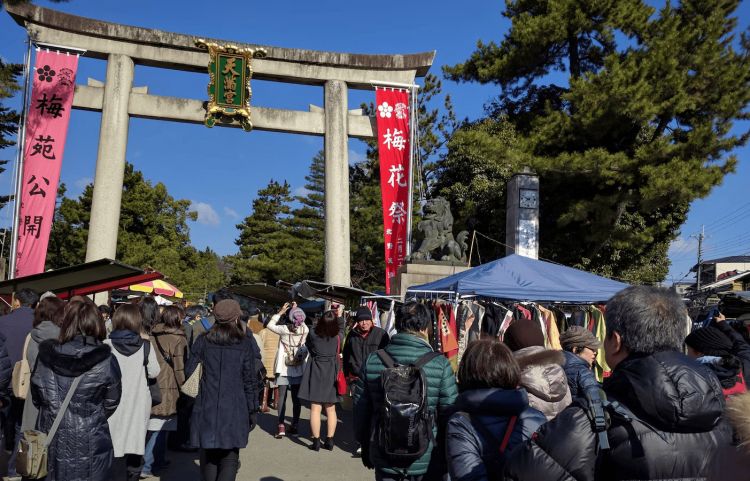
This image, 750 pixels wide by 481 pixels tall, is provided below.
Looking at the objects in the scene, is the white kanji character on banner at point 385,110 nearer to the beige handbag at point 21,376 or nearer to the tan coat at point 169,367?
the tan coat at point 169,367

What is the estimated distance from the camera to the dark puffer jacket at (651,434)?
171cm

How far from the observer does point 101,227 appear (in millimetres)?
15484

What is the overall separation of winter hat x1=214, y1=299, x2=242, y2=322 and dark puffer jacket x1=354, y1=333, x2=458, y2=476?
4.22 feet

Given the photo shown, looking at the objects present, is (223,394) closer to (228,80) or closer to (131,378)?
(131,378)

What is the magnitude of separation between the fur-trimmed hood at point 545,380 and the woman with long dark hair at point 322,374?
4347 mm

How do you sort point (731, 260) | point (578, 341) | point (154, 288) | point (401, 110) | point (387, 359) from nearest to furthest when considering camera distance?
point (387, 359), point (578, 341), point (154, 288), point (401, 110), point (731, 260)

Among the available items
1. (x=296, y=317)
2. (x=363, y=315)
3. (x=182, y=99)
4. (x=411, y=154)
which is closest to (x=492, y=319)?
(x=363, y=315)

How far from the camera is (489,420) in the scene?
2.63m

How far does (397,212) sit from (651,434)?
1499 cm

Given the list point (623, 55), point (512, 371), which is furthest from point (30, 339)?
point (623, 55)

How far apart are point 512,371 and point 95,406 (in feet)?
8.90

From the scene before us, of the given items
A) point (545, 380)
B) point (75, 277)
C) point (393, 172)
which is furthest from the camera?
point (393, 172)

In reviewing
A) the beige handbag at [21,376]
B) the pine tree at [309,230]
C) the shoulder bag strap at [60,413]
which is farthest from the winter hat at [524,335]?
the pine tree at [309,230]

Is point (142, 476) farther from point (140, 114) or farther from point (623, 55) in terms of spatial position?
point (623, 55)
